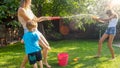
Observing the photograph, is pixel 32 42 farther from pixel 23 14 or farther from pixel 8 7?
pixel 8 7

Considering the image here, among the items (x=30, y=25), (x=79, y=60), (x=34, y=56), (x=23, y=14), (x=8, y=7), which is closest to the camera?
(x=30, y=25)

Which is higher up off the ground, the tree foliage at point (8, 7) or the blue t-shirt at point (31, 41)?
the tree foliage at point (8, 7)

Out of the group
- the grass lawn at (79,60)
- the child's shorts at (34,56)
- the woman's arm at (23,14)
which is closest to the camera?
the child's shorts at (34,56)

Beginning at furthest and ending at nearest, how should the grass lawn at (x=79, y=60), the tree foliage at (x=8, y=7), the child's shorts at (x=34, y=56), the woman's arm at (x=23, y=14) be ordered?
1. the tree foliage at (x=8, y=7)
2. the grass lawn at (x=79, y=60)
3. the woman's arm at (x=23, y=14)
4. the child's shorts at (x=34, y=56)

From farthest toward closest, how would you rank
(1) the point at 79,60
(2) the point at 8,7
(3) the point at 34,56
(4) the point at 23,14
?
(2) the point at 8,7 → (1) the point at 79,60 → (4) the point at 23,14 → (3) the point at 34,56

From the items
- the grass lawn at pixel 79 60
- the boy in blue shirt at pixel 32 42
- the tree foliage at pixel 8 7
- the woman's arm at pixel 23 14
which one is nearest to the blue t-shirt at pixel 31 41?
the boy in blue shirt at pixel 32 42

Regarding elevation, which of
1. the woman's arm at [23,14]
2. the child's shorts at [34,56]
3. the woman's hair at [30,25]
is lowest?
the child's shorts at [34,56]

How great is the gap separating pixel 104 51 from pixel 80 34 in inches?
169

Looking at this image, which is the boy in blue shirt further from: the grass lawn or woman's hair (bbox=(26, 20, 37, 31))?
the grass lawn

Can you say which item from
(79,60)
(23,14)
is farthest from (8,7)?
(23,14)

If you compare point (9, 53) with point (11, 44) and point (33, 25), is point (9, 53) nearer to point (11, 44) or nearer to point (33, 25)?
point (11, 44)

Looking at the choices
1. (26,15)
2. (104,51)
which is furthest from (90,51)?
(26,15)

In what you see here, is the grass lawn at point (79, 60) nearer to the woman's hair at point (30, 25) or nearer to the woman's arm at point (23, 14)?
the woman's arm at point (23, 14)

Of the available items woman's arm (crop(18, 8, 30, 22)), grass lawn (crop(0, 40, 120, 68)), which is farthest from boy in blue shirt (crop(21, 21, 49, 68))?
grass lawn (crop(0, 40, 120, 68))
